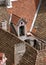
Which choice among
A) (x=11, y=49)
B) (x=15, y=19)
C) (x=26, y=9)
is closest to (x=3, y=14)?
(x=15, y=19)

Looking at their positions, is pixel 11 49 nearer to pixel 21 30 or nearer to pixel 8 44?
pixel 8 44

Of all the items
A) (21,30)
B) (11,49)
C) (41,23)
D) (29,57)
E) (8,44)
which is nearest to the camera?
(29,57)

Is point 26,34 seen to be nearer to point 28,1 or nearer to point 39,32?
point 39,32

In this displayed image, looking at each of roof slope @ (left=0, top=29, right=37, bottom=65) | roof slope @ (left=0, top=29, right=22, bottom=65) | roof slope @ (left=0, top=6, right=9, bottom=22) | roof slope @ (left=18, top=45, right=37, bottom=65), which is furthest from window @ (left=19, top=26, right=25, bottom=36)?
roof slope @ (left=18, top=45, right=37, bottom=65)

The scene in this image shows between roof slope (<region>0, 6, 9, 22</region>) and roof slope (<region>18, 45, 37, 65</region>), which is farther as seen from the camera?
roof slope (<region>0, 6, 9, 22</region>)

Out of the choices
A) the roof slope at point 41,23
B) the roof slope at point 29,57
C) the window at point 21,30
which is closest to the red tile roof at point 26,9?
the roof slope at point 41,23

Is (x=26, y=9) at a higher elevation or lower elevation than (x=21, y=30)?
higher

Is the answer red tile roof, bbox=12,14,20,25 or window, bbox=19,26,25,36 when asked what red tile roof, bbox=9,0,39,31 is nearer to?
red tile roof, bbox=12,14,20,25
